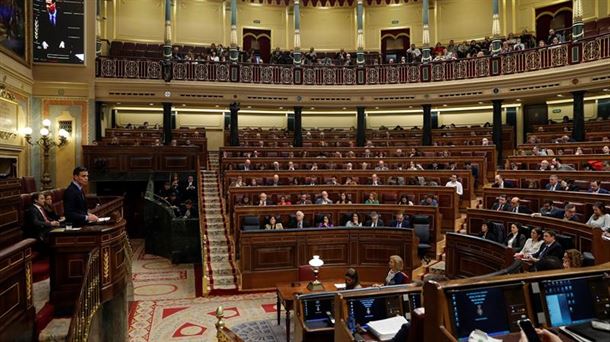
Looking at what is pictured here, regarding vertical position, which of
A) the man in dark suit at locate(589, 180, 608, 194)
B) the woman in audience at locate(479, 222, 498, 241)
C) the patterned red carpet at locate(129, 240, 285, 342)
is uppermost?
the man in dark suit at locate(589, 180, 608, 194)

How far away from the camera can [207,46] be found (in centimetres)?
1919

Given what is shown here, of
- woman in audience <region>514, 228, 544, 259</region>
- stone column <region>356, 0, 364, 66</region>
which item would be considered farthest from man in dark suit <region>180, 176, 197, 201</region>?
woman in audience <region>514, 228, 544, 259</region>

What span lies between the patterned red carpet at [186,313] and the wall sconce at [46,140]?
15.9 feet

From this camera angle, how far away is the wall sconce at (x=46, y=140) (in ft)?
37.8

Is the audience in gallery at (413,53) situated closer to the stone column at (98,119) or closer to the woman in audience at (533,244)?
the stone column at (98,119)

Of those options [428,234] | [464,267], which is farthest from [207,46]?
[464,267]

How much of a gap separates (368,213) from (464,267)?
110 inches

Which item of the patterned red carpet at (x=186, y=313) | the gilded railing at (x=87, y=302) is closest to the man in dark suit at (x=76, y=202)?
the gilded railing at (x=87, y=302)

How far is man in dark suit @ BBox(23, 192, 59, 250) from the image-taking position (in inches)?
215

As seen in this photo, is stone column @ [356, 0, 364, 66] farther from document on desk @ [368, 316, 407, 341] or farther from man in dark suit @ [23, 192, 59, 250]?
document on desk @ [368, 316, 407, 341]

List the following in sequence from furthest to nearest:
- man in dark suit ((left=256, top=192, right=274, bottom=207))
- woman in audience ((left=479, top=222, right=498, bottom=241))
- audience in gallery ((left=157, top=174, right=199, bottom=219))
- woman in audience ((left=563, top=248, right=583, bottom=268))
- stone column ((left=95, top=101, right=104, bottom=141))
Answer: stone column ((left=95, top=101, right=104, bottom=141))
audience in gallery ((left=157, top=174, right=199, bottom=219))
man in dark suit ((left=256, top=192, right=274, bottom=207))
woman in audience ((left=479, top=222, right=498, bottom=241))
woman in audience ((left=563, top=248, right=583, bottom=268))

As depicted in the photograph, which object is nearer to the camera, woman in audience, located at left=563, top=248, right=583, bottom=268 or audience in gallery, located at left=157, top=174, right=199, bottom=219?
woman in audience, located at left=563, top=248, right=583, bottom=268

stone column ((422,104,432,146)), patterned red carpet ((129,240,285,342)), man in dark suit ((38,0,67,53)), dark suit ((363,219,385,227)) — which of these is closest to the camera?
patterned red carpet ((129,240,285,342))

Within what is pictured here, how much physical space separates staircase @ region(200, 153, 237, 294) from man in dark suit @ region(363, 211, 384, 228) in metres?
2.71
